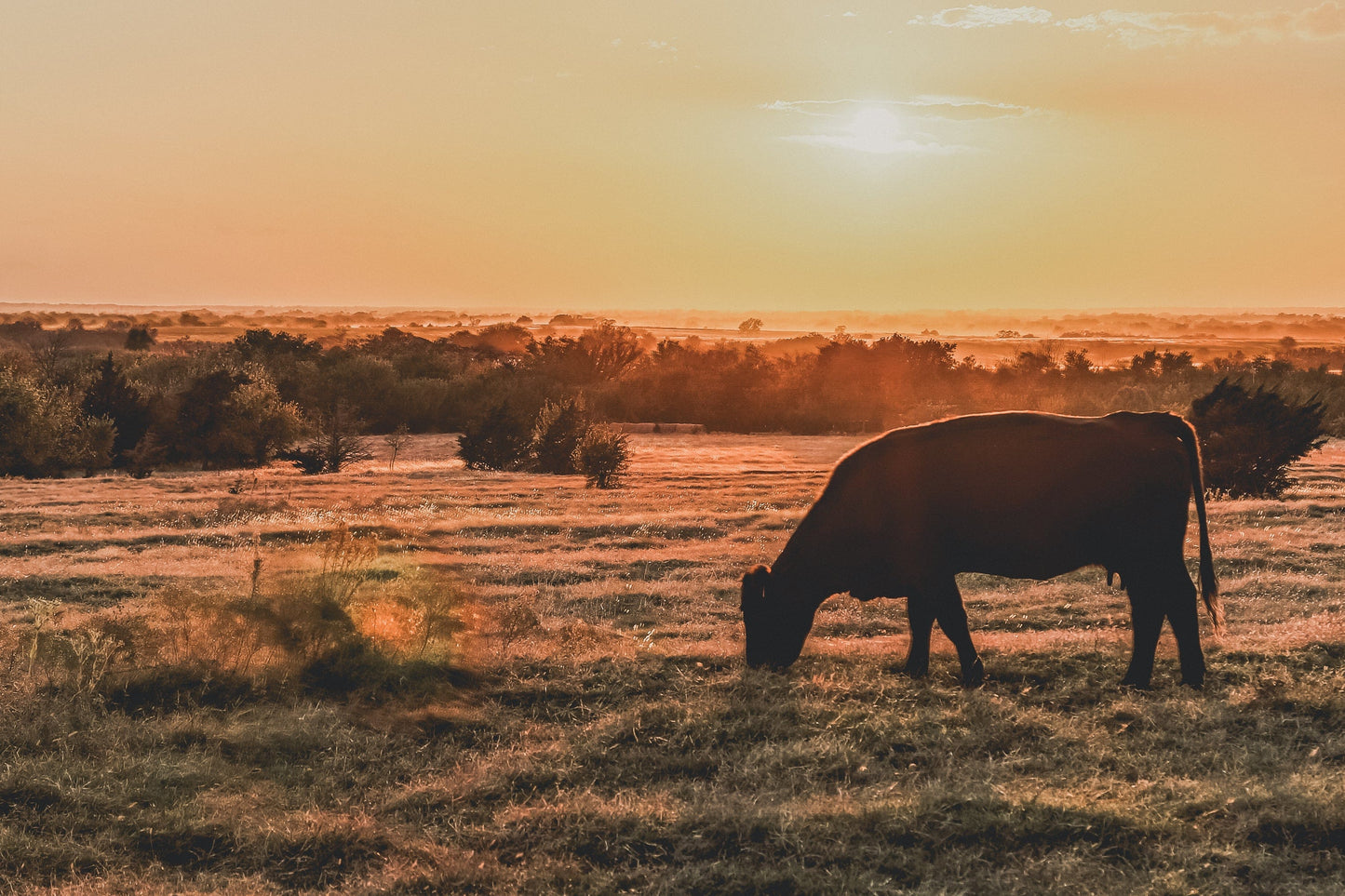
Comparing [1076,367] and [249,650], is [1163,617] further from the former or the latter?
[1076,367]

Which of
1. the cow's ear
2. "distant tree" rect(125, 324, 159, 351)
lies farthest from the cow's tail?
"distant tree" rect(125, 324, 159, 351)

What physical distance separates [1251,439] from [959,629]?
71.3 ft

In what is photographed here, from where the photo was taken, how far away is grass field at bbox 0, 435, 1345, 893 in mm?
5195

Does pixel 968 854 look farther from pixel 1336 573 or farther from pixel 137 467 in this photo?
pixel 137 467

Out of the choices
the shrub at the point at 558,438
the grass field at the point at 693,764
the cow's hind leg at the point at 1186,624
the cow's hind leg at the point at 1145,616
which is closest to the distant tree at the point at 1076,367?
the shrub at the point at 558,438

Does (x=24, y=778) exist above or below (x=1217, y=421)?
below

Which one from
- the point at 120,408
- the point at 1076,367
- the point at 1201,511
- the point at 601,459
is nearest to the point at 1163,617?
the point at 1201,511

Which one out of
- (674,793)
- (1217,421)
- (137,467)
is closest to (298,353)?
(137,467)

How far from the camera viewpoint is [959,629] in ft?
26.5

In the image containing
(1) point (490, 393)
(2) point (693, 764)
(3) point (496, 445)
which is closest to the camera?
(2) point (693, 764)

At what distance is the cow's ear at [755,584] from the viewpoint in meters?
8.59

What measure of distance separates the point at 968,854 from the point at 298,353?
69.2 metres

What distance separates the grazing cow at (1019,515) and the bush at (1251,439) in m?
20.2

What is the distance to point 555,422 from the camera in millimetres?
40625
